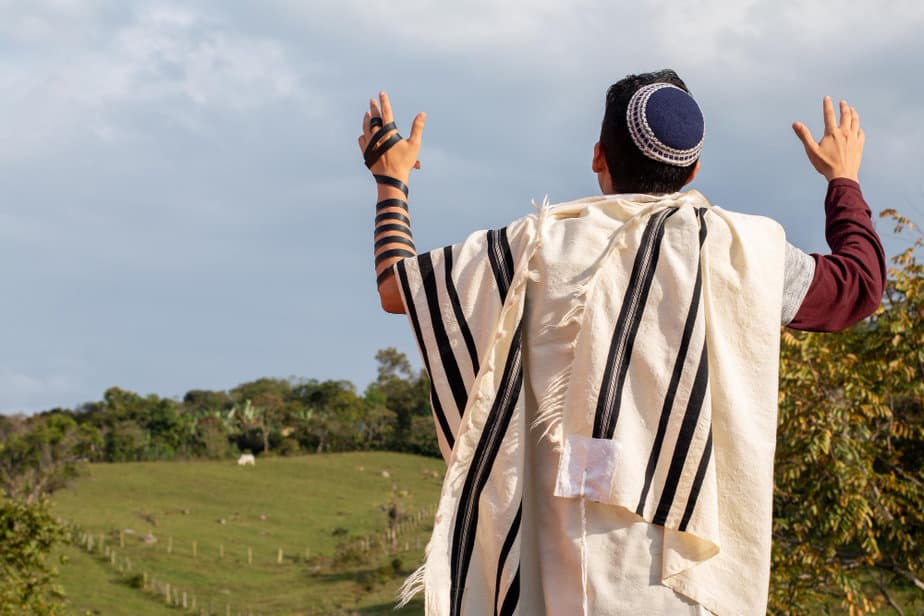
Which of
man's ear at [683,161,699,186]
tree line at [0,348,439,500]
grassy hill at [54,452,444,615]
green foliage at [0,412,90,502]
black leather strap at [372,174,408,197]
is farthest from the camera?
tree line at [0,348,439,500]

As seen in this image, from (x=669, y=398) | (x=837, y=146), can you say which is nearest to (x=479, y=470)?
(x=669, y=398)

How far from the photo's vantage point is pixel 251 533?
41562mm

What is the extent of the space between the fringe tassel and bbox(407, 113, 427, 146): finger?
2.90 ft

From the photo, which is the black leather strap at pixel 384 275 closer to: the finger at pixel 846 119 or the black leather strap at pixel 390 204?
the black leather strap at pixel 390 204

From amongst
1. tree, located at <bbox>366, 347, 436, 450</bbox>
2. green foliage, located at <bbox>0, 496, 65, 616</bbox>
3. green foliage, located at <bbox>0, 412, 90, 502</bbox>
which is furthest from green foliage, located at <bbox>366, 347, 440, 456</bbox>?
green foliage, located at <bbox>0, 496, 65, 616</bbox>

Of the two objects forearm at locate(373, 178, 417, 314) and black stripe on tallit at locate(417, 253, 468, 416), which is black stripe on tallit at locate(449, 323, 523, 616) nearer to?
black stripe on tallit at locate(417, 253, 468, 416)

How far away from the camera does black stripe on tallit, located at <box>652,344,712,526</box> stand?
1.76 meters

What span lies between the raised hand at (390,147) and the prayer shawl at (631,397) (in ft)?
1.08

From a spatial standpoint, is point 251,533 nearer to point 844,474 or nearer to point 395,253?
point 844,474

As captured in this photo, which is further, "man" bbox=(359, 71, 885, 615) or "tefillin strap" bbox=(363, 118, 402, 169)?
"tefillin strap" bbox=(363, 118, 402, 169)

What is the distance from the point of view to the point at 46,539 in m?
10.6

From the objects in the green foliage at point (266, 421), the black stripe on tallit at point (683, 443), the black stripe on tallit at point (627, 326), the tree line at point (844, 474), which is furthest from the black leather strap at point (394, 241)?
the green foliage at point (266, 421)

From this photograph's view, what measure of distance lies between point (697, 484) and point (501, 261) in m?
0.52

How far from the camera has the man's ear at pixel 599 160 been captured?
2.03 m
